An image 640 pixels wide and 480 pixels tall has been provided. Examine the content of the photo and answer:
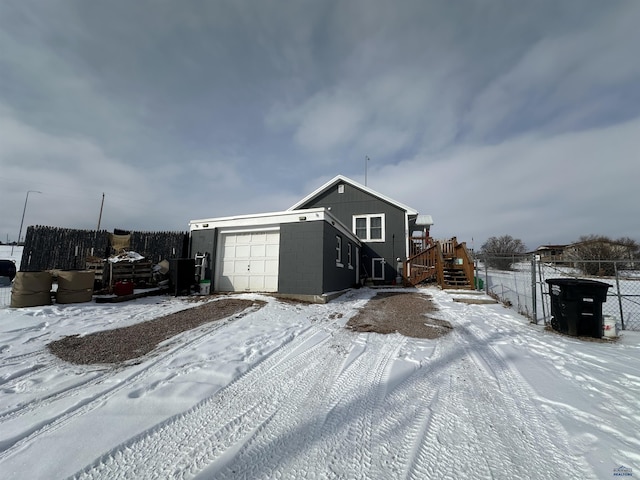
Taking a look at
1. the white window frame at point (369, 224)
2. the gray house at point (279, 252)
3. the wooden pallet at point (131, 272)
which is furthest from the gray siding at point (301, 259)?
the white window frame at point (369, 224)

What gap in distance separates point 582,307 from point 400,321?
3.33 metres

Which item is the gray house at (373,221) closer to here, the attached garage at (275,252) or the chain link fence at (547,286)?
the chain link fence at (547,286)

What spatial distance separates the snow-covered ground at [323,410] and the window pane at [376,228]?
11910mm

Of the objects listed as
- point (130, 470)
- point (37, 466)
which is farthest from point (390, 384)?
point (37, 466)

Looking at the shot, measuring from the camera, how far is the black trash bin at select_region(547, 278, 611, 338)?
189 inches

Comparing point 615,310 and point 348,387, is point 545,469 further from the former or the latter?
point 615,310

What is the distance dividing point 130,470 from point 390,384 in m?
2.38

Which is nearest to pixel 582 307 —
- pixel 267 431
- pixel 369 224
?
pixel 267 431

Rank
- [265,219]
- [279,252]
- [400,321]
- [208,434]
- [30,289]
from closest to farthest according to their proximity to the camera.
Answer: [208,434]
[400,321]
[30,289]
[279,252]
[265,219]

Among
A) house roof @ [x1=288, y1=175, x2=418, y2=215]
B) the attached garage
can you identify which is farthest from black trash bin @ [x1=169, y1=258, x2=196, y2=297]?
house roof @ [x1=288, y1=175, x2=418, y2=215]

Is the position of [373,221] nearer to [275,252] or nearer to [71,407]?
[275,252]

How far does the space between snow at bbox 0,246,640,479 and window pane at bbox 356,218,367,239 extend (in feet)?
40.1

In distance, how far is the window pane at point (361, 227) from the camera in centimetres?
1650

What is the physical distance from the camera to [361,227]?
1659 cm
